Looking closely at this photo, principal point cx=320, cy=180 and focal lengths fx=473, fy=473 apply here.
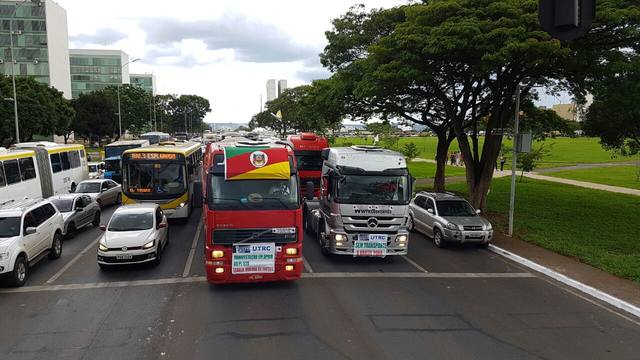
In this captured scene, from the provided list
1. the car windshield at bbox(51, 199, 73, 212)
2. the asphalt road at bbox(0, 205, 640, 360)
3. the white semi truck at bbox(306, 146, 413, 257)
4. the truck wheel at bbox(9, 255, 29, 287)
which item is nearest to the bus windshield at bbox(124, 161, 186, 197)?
the car windshield at bbox(51, 199, 73, 212)

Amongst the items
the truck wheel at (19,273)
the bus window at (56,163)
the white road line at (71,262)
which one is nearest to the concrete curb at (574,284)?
the white road line at (71,262)

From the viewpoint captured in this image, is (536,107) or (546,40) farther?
(536,107)

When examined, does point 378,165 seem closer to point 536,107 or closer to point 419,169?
point 536,107

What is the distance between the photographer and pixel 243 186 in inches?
455

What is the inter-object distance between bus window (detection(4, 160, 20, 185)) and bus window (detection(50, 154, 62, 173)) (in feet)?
15.0

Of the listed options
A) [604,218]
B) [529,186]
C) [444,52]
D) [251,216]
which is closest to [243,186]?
[251,216]

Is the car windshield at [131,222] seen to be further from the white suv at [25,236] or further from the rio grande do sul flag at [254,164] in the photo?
the rio grande do sul flag at [254,164]

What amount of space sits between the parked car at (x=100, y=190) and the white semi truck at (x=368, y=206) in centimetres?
1426

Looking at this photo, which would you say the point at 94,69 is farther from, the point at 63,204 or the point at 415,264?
the point at 415,264

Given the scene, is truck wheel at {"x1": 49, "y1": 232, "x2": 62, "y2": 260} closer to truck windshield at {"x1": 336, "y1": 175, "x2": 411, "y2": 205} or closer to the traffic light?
truck windshield at {"x1": 336, "y1": 175, "x2": 411, "y2": 205}

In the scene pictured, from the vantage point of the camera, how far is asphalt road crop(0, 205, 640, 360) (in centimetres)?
851

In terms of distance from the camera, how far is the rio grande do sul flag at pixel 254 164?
37.9 feet

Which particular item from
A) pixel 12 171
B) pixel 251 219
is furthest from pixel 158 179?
pixel 251 219

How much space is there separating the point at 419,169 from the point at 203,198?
1494 inches
